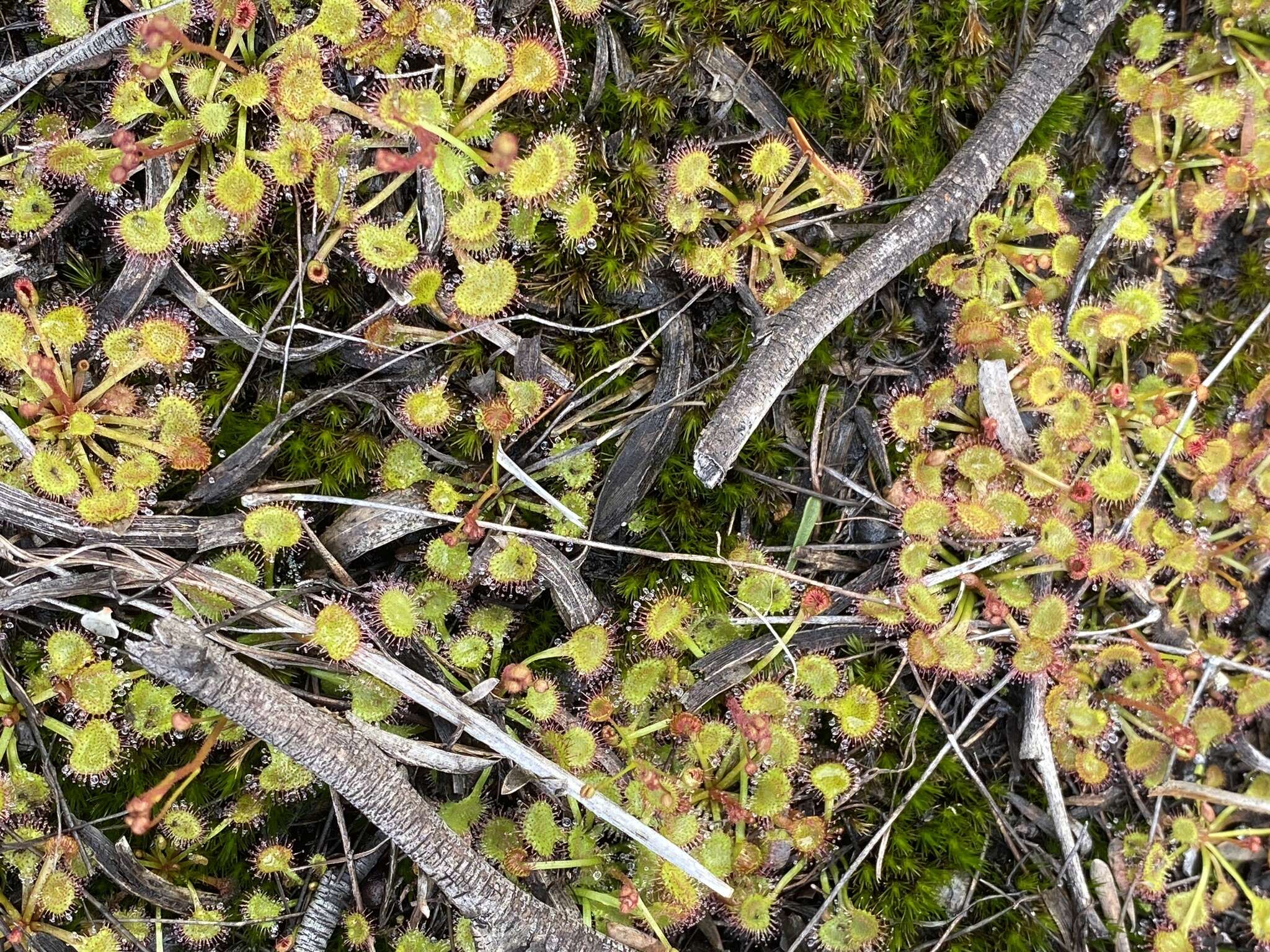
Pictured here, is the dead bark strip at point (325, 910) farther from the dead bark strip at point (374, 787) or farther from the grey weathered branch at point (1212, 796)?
the grey weathered branch at point (1212, 796)

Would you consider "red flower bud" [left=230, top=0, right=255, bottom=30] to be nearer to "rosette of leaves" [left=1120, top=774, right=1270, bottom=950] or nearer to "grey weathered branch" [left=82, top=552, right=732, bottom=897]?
"grey weathered branch" [left=82, top=552, right=732, bottom=897]

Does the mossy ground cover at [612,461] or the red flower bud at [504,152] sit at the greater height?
the red flower bud at [504,152]

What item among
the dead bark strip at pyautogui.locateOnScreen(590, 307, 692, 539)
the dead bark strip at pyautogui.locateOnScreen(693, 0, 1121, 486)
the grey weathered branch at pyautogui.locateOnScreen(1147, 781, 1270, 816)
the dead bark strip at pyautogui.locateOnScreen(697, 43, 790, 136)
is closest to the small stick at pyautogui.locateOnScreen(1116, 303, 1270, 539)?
the grey weathered branch at pyautogui.locateOnScreen(1147, 781, 1270, 816)

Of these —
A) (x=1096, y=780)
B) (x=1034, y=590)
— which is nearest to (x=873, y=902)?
(x=1096, y=780)

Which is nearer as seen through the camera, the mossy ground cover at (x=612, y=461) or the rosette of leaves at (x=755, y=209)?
the mossy ground cover at (x=612, y=461)

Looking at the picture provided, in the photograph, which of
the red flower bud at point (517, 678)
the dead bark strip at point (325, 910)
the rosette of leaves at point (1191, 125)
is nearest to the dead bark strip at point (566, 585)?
the red flower bud at point (517, 678)

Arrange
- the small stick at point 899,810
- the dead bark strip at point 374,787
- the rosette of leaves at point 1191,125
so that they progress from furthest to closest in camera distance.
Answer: the rosette of leaves at point 1191,125
the small stick at point 899,810
the dead bark strip at point 374,787
